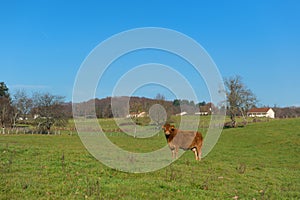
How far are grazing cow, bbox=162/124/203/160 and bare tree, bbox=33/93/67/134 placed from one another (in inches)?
2419

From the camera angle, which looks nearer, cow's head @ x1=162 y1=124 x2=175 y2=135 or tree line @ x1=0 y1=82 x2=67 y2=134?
cow's head @ x1=162 y1=124 x2=175 y2=135

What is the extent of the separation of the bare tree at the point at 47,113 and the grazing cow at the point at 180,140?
2419 inches

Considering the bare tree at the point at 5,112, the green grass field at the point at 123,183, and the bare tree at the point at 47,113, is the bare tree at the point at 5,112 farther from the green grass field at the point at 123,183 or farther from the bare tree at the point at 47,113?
the green grass field at the point at 123,183

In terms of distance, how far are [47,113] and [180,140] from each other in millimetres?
64434

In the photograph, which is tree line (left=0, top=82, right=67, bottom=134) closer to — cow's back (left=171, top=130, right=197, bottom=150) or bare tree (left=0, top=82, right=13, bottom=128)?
bare tree (left=0, top=82, right=13, bottom=128)

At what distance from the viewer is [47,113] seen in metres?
75.1

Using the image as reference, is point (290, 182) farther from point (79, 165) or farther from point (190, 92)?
point (79, 165)

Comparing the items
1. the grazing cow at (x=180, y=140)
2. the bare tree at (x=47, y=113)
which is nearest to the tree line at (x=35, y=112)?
the bare tree at (x=47, y=113)

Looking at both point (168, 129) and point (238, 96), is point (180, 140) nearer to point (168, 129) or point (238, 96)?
point (168, 129)

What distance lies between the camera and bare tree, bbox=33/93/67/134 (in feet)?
243

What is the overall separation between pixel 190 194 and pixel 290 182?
5.38 m

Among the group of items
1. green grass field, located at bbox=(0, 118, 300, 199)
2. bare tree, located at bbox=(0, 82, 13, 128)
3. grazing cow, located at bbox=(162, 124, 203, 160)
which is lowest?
green grass field, located at bbox=(0, 118, 300, 199)

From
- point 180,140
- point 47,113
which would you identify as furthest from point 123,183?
point 47,113

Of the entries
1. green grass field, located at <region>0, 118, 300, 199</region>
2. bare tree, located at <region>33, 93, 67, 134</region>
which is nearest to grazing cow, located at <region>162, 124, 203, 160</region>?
green grass field, located at <region>0, 118, 300, 199</region>
